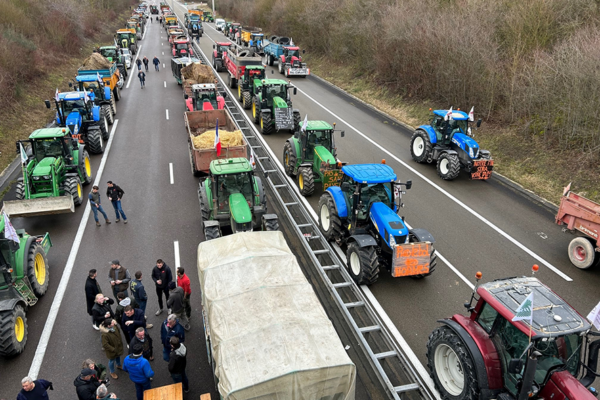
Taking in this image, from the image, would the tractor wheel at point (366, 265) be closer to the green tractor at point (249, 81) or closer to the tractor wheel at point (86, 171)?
the tractor wheel at point (86, 171)

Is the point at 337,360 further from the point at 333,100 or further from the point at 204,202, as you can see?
the point at 333,100

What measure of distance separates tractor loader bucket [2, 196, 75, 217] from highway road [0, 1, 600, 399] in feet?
2.48

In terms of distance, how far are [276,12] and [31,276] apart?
155ft

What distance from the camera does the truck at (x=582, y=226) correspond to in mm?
9797

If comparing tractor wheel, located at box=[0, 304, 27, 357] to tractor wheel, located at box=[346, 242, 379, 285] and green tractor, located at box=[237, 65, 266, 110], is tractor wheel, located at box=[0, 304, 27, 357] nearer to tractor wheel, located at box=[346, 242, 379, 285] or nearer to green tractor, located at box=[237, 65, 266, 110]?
tractor wheel, located at box=[346, 242, 379, 285]

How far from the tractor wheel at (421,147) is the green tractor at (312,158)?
4523mm

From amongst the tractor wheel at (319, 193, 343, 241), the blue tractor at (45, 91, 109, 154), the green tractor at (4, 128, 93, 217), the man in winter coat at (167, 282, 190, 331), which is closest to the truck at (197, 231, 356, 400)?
the man in winter coat at (167, 282, 190, 331)

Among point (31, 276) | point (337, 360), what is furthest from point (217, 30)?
point (337, 360)

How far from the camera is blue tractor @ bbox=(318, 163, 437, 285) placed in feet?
28.9

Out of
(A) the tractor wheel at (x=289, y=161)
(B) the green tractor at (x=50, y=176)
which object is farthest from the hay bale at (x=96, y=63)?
(A) the tractor wheel at (x=289, y=161)

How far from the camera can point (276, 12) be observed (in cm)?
4847

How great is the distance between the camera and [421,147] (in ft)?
55.0

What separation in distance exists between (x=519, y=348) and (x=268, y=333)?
11.7 feet

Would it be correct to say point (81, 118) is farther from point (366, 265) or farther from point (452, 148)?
point (452, 148)
